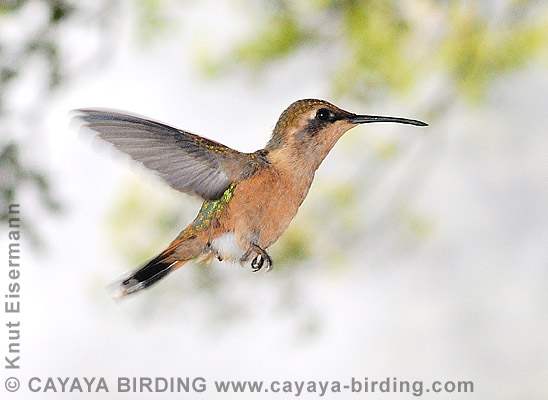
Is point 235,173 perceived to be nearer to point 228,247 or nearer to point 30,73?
point 228,247

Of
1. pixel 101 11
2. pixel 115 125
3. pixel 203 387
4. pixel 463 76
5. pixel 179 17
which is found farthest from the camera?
pixel 203 387

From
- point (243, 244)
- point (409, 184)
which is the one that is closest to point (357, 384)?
point (409, 184)

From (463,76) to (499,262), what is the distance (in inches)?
18.9

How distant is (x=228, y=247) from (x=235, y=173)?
0.04m

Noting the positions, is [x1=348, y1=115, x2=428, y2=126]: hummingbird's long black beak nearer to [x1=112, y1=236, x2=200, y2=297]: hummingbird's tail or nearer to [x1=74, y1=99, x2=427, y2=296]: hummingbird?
[x1=74, y1=99, x2=427, y2=296]: hummingbird

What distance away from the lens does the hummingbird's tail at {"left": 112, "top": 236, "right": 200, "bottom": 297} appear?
0.32m

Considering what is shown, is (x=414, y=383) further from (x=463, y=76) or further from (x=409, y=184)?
(x=463, y=76)

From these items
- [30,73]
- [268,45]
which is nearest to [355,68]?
[268,45]

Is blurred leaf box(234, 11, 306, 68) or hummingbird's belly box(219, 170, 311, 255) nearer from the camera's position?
hummingbird's belly box(219, 170, 311, 255)

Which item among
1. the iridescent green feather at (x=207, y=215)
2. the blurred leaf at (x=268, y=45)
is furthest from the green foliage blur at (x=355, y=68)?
the iridescent green feather at (x=207, y=215)

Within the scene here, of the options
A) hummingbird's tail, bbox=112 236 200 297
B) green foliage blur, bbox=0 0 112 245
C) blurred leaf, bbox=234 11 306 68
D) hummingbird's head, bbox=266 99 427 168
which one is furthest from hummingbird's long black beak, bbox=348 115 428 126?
blurred leaf, bbox=234 11 306 68

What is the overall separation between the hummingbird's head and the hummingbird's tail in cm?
7

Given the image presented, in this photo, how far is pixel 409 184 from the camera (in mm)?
1396

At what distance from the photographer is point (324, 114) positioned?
1.12 ft
